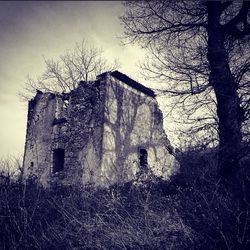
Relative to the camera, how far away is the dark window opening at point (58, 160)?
10430 millimetres

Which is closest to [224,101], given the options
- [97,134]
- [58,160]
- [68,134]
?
[97,134]

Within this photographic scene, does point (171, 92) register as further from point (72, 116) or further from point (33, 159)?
point (33, 159)

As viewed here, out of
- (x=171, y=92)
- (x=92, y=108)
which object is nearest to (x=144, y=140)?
(x=92, y=108)

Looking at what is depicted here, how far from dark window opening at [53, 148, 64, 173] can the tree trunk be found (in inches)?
270

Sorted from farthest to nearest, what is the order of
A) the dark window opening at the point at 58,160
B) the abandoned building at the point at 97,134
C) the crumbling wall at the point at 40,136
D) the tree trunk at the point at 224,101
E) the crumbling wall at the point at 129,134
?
1. the crumbling wall at the point at 40,136
2. the dark window opening at the point at 58,160
3. the crumbling wall at the point at 129,134
4. the abandoned building at the point at 97,134
5. the tree trunk at the point at 224,101

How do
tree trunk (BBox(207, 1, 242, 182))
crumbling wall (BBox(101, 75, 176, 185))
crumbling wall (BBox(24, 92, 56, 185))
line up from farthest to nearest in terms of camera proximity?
crumbling wall (BBox(24, 92, 56, 185)) → crumbling wall (BBox(101, 75, 176, 185)) → tree trunk (BBox(207, 1, 242, 182))

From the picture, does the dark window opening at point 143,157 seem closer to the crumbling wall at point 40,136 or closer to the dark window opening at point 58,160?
the dark window opening at point 58,160

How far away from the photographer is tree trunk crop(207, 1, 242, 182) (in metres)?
5.79

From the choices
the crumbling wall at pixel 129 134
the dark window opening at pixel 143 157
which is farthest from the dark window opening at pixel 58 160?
the dark window opening at pixel 143 157

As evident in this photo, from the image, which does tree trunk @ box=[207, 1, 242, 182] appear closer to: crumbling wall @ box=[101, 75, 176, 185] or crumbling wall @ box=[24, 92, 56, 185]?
crumbling wall @ box=[101, 75, 176, 185]

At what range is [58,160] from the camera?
34.7ft

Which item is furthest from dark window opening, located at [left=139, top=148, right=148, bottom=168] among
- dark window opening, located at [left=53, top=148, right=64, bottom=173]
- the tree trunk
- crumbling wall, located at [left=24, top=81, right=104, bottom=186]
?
the tree trunk

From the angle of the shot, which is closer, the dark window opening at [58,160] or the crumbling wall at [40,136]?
the dark window opening at [58,160]

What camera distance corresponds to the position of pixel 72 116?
33.4 ft
